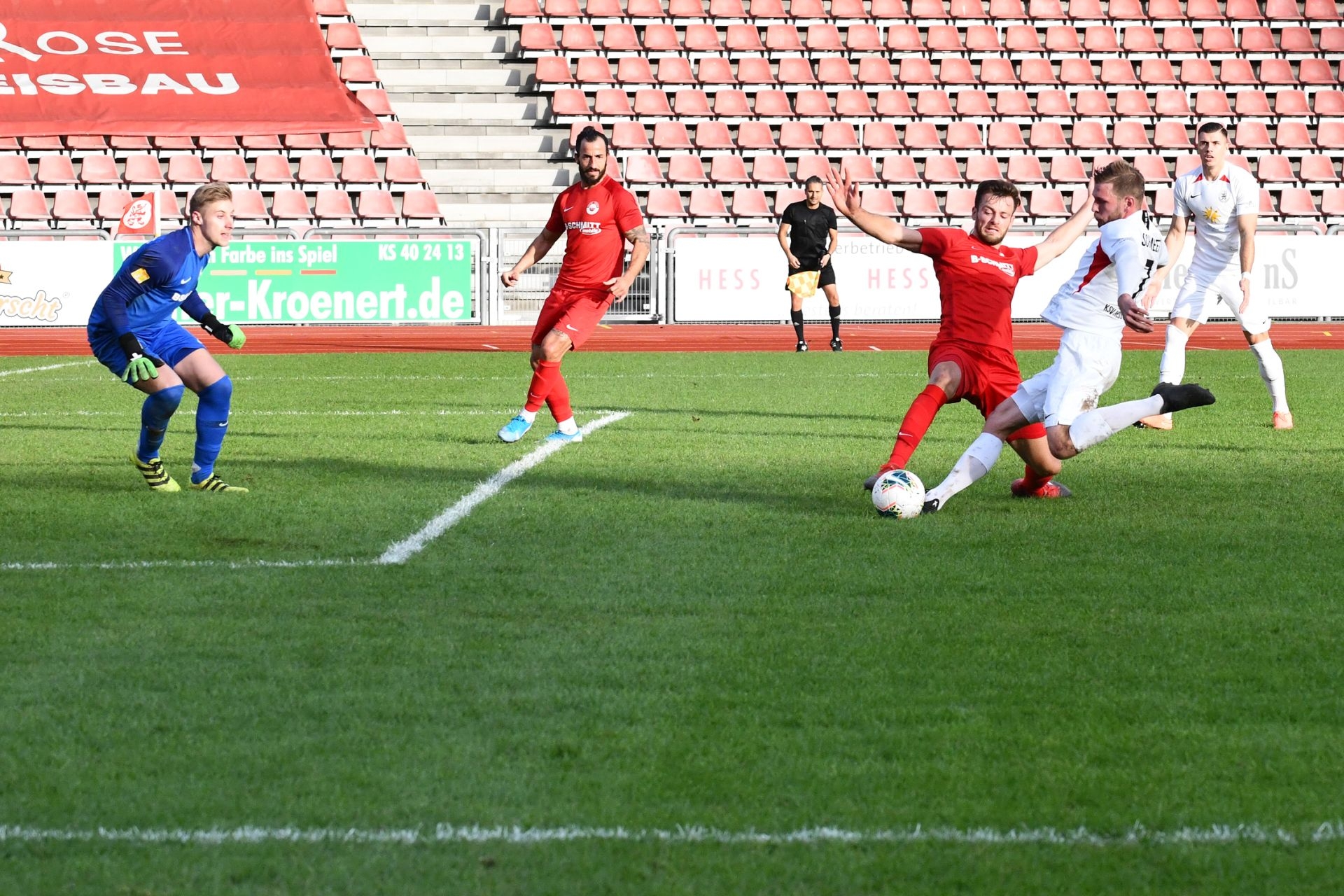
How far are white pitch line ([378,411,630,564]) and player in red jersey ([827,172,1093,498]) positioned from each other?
1.82 metres

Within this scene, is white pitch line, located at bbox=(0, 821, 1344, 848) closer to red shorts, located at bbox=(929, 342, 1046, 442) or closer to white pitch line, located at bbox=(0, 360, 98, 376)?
red shorts, located at bbox=(929, 342, 1046, 442)

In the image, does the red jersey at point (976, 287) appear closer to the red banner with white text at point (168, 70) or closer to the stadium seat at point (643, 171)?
the stadium seat at point (643, 171)

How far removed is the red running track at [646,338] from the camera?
20312 mm

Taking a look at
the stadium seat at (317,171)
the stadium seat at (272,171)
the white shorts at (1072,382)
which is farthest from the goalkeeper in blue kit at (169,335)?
the stadium seat at (272,171)

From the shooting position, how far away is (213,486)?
27.8 ft

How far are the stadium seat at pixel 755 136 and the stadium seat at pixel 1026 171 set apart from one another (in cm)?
340

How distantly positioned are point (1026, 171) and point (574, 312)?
772 inches

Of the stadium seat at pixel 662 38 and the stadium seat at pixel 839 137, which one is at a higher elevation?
the stadium seat at pixel 662 38

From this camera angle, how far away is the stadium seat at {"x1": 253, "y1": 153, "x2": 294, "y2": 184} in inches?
1092

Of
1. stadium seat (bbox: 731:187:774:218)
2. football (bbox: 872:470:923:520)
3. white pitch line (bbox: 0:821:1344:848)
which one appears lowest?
stadium seat (bbox: 731:187:774:218)

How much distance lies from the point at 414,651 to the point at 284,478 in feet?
13.7

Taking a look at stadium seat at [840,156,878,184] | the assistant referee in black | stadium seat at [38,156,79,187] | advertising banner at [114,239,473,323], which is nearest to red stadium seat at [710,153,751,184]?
stadium seat at [840,156,878,184]

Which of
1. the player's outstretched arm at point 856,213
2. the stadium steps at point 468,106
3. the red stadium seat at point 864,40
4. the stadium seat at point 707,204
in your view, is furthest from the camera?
the red stadium seat at point 864,40

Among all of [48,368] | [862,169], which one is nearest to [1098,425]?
[48,368]
